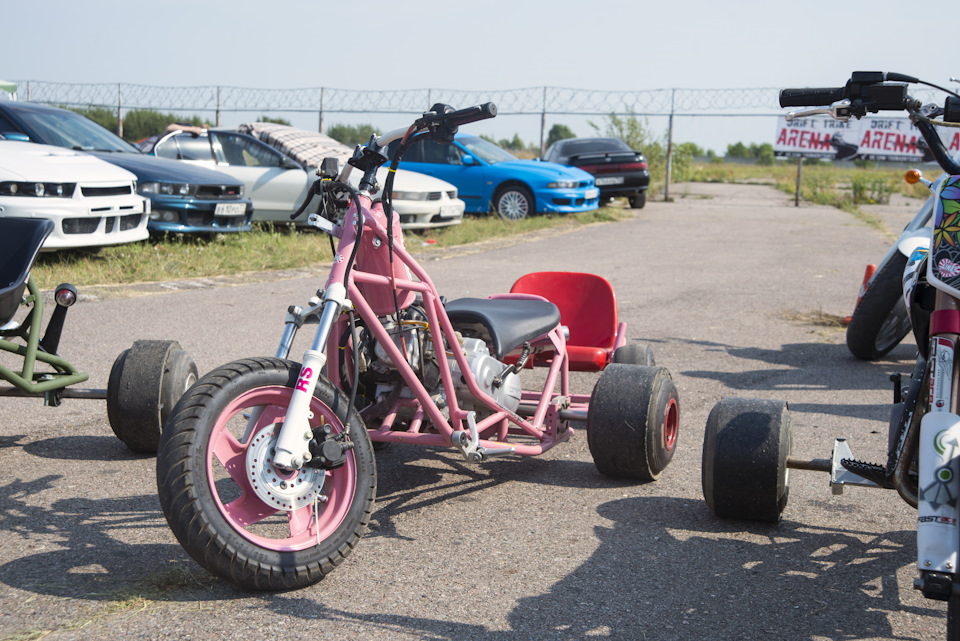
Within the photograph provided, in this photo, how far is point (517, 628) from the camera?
2727 mm

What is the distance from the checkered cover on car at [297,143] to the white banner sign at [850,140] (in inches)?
481

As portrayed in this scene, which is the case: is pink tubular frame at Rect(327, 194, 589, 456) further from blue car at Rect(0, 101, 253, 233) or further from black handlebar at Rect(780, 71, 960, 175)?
blue car at Rect(0, 101, 253, 233)

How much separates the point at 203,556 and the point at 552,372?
6.63 ft

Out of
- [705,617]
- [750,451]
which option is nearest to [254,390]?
[705,617]

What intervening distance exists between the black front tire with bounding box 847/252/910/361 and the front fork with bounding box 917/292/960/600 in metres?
3.76

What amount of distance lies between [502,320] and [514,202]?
41.1 ft

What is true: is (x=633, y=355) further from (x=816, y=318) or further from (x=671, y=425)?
(x=816, y=318)

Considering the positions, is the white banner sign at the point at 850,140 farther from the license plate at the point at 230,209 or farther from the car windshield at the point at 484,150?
the license plate at the point at 230,209

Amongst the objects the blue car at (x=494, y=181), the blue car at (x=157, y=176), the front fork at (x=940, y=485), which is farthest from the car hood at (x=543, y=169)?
the front fork at (x=940, y=485)

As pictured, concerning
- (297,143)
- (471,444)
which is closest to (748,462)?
(471,444)

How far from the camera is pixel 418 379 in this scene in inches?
144

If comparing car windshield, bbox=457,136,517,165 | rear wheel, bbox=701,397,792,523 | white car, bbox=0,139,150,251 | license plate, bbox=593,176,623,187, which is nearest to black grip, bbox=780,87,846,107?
rear wheel, bbox=701,397,792,523

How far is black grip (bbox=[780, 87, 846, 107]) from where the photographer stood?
2938 millimetres

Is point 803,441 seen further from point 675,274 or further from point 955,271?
point 675,274
